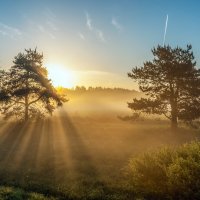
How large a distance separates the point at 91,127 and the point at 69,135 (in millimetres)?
7065

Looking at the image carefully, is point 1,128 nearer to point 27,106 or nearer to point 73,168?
point 27,106

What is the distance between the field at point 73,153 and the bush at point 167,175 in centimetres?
118

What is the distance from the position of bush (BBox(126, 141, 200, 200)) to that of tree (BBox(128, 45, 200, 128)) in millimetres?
22459

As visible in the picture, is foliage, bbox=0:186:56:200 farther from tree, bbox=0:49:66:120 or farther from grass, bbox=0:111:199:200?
tree, bbox=0:49:66:120

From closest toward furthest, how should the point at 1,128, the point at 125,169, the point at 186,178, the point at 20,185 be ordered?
the point at 186,178
the point at 20,185
the point at 125,169
the point at 1,128

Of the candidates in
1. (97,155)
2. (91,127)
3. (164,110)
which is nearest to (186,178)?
(97,155)

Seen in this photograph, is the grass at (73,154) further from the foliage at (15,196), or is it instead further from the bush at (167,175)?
the bush at (167,175)

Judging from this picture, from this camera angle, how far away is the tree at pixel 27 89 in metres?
55.3

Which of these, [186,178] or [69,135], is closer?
[186,178]

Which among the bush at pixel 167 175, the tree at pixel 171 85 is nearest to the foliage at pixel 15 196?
the bush at pixel 167 175

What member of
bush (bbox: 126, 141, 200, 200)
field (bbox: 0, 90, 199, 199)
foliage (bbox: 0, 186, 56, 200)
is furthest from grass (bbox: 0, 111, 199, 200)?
bush (bbox: 126, 141, 200, 200)

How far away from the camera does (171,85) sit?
1929 inches

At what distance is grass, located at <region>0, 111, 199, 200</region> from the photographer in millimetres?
25141

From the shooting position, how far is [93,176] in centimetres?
2783
